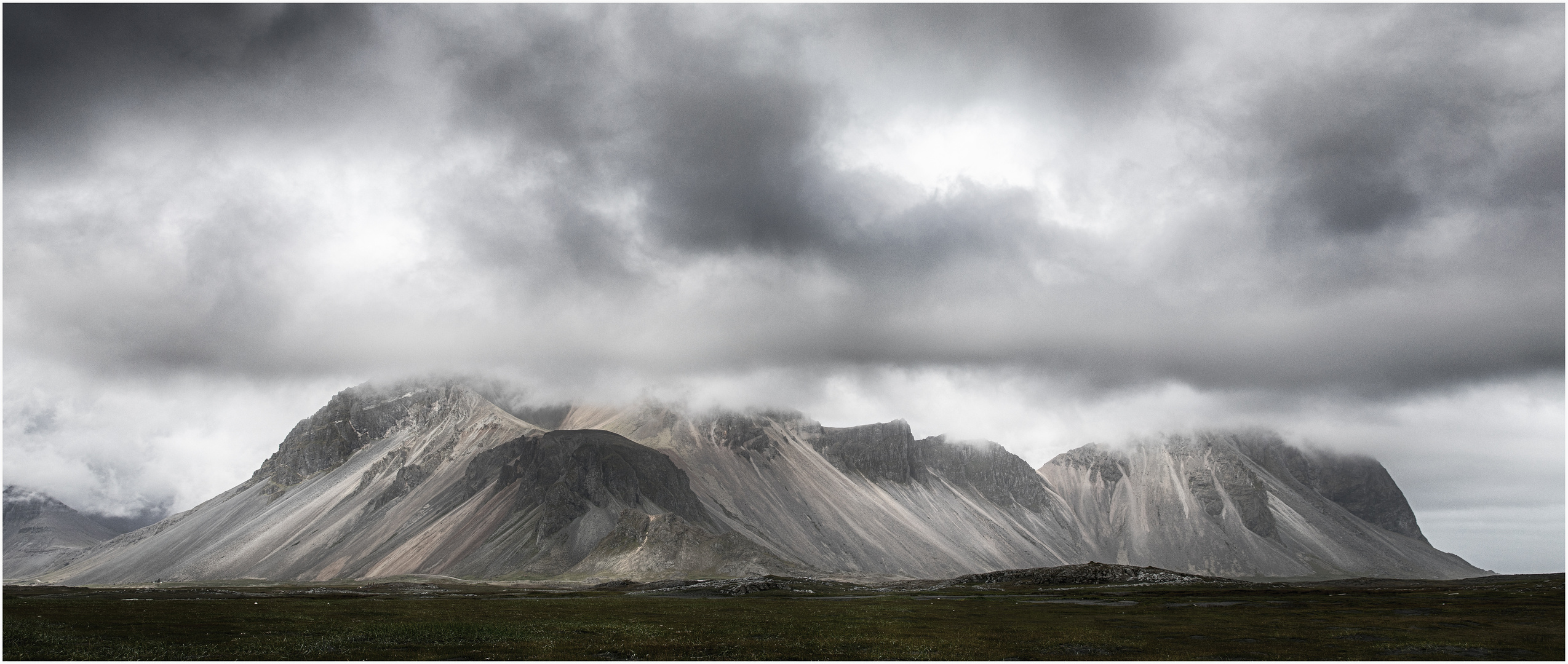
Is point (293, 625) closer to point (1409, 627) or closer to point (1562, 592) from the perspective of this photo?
point (1409, 627)

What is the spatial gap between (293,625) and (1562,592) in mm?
166868

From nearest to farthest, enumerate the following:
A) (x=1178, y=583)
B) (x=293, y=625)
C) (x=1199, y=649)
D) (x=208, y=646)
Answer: (x=208, y=646) → (x=1199, y=649) → (x=293, y=625) → (x=1178, y=583)

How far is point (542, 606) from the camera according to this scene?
11606 centimetres

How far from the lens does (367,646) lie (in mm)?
59438

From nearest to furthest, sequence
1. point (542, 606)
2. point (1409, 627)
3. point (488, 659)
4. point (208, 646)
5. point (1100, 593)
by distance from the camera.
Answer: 1. point (488, 659)
2. point (208, 646)
3. point (1409, 627)
4. point (542, 606)
5. point (1100, 593)

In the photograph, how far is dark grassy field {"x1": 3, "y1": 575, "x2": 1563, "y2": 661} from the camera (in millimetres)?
58062

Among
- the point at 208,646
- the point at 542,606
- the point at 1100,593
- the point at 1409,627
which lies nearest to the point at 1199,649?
the point at 1409,627

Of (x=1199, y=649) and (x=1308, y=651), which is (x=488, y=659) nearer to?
(x=1199, y=649)

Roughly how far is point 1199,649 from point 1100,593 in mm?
99694

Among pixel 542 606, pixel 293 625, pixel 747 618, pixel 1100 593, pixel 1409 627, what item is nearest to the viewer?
pixel 293 625

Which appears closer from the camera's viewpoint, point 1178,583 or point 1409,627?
point 1409,627

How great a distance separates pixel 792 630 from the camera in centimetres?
7494

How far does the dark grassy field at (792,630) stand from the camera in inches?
2286

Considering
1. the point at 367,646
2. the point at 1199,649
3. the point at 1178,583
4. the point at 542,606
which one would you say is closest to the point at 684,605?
the point at 542,606
